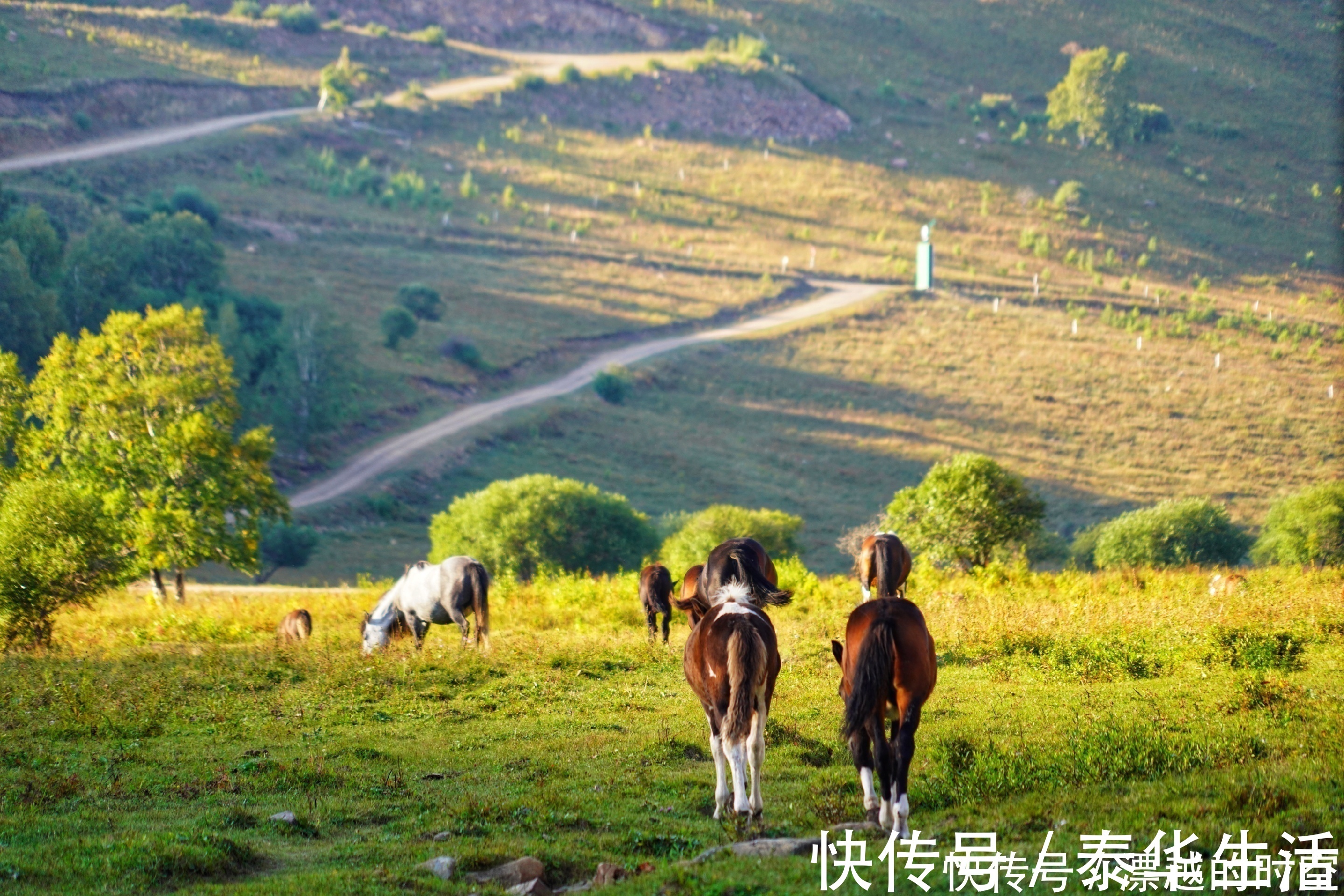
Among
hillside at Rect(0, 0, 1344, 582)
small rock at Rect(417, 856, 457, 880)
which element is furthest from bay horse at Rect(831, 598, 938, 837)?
hillside at Rect(0, 0, 1344, 582)

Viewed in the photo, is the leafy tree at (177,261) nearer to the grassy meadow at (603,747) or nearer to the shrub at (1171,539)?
the grassy meadow at (603,747)

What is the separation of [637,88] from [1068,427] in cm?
8034

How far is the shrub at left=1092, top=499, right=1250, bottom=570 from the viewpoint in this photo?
136 feet

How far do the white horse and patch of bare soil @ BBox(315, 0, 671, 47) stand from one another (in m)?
137

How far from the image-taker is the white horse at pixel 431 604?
20969mm

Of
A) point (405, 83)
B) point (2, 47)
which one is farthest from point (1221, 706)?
point (405, 83)

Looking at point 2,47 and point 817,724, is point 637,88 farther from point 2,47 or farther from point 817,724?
point 817,724

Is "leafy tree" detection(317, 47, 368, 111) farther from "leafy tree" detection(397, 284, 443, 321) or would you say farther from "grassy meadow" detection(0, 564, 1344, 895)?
"grassy meadow" detection(0, 564, 1344, 895)

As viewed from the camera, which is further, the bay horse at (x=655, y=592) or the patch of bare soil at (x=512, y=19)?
the patch of bare soil at (x=512, y=19)

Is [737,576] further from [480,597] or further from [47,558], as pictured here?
[47,558]

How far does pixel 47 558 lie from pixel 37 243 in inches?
1925

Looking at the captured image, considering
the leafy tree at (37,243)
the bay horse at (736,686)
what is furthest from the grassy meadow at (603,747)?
the leafy tree at (37,243)

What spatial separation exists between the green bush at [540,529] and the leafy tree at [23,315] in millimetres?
25457

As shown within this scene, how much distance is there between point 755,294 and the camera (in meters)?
93.3
